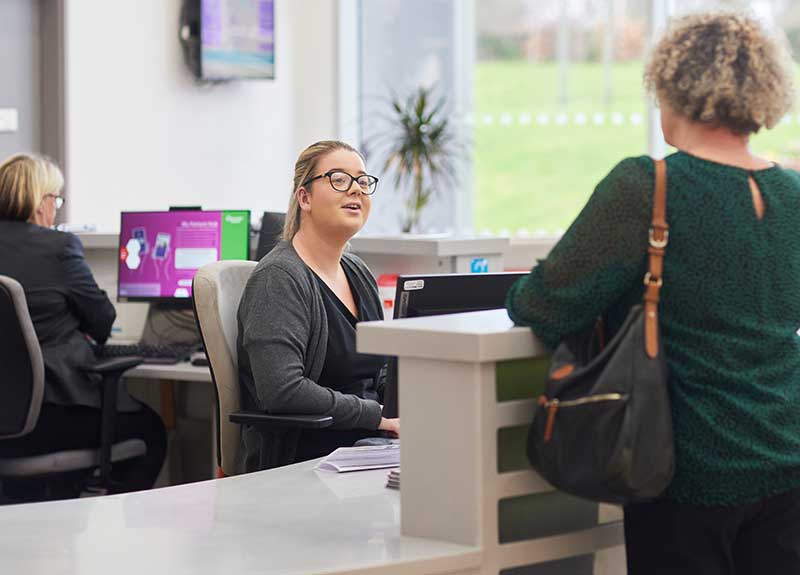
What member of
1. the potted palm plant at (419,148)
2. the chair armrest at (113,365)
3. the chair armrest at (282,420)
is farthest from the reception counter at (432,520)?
the potted palm plant at (419,148)

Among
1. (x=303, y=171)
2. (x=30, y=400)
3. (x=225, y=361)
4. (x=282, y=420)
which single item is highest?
(x=303, y=171)

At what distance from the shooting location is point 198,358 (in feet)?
14.6

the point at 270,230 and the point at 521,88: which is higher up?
the point at 521,88

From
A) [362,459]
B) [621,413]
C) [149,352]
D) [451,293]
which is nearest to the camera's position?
[621,413]

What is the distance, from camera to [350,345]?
10.2 feet

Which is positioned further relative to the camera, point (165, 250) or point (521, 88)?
point (521, 88)

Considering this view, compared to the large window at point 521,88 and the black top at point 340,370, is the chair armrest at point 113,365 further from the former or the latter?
the large window at point 521,88

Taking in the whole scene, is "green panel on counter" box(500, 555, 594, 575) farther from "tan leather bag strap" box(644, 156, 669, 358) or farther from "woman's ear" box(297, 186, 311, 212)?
"woman's ear" box(297, 186, 311, 212)

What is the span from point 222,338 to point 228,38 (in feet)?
13.8

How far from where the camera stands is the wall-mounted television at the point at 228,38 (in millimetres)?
6805

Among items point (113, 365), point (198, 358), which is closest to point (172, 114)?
point (198, 358)

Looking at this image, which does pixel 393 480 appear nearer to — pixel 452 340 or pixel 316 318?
pixel 452 340

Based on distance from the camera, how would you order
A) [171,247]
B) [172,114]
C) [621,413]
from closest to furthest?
[621,413]
[171,247]
[172,114]

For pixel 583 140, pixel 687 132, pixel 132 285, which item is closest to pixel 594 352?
pixel 687 132
